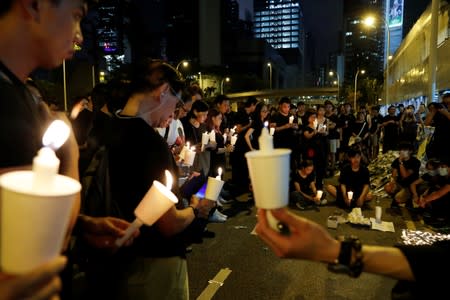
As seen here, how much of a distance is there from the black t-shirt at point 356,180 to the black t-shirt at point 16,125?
756cm

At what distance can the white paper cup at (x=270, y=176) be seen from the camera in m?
1.09

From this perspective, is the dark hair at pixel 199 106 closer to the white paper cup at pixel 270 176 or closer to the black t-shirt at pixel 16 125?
the black t-shirt at pixel 16 125

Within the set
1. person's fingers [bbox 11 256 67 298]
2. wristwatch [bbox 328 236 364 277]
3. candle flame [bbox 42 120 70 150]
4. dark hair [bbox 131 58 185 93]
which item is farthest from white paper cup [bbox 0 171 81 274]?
dark hair [bbox 131 58 185 93]

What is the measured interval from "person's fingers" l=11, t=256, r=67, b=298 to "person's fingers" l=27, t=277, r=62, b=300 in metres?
0.01

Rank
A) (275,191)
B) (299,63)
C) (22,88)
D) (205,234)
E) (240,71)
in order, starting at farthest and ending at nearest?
(299,63) → (240,71) → (205,234) → (22,88) → (275,191)

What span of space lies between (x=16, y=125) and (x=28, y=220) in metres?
0.51

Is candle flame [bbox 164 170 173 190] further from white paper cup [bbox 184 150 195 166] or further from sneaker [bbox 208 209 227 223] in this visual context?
sneaker [bbox 208 209 227 223]

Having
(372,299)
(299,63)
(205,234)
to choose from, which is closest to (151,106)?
(372,299)

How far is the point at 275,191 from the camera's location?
1130mm

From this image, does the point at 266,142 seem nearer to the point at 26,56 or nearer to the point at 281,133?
the point at 26,56

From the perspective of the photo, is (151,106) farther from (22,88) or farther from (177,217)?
(22,88)

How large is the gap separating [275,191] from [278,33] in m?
203

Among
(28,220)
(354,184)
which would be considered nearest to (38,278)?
(28,220)

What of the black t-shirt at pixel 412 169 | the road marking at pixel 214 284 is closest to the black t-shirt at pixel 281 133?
the black t-shirt at pixel 412 169
